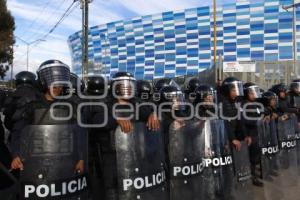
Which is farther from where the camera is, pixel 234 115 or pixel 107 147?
pixel 234 115

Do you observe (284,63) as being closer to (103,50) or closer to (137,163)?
(137,163)

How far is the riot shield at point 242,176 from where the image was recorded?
14.0ft

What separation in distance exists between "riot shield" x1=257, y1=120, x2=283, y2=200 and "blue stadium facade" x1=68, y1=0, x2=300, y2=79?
64.1ft

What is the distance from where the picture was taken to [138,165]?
10.3ft

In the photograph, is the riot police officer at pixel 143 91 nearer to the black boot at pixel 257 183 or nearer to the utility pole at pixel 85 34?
the black boot at pixel 257 183

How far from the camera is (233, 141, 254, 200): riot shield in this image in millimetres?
4266

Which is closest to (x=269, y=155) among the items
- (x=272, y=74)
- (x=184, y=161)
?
(x=184, y=161)

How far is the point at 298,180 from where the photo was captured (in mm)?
6004

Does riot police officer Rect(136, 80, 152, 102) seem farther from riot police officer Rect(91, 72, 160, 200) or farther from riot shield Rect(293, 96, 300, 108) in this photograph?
riot shield Rect(293, 96, 300, 108)

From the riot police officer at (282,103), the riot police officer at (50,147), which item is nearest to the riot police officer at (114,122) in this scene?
the riot police officer at (50,147)

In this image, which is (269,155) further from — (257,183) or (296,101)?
(296,101)

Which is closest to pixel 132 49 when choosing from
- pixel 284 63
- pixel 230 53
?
pixel 230 53

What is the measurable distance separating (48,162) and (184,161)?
4.28 ft

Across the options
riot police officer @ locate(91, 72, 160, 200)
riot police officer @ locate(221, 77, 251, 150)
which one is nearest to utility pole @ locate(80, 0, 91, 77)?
riot police officer @ locate(221, 77, 251, 150)
